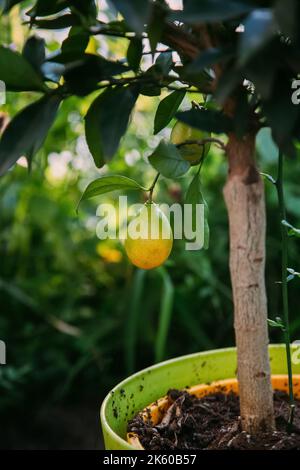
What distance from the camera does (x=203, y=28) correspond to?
0.52 metres

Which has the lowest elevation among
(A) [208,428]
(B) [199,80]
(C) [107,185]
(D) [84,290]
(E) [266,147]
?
(D) [84,290]

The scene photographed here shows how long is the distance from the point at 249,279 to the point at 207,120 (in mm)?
165

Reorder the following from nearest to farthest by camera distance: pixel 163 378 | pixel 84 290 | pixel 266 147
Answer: pixel 163 378, pixel 266 147, pixel 84 290

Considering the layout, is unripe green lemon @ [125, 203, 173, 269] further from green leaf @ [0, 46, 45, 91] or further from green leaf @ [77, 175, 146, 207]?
green leaf @ [0, 46, 45, 91]

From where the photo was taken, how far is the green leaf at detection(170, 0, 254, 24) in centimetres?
39

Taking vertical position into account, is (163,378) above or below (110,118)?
below

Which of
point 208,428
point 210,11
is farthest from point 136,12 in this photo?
point 208,428

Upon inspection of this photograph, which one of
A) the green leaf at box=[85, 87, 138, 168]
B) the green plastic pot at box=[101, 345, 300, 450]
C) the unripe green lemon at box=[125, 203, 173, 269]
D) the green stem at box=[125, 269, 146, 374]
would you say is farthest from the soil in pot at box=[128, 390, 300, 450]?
the green stem at box=[125, 269, 146, 374]

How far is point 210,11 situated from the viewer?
40 cm

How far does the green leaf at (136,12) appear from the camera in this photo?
0.39m

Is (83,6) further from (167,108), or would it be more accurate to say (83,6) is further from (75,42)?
(167,108)

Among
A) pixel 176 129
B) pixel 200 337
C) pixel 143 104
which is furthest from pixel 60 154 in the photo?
pixel 176 129

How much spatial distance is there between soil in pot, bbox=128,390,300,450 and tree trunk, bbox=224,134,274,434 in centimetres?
2
